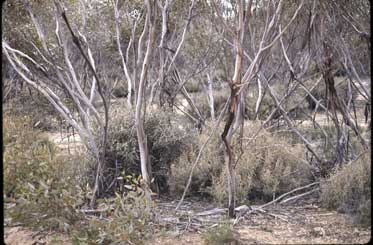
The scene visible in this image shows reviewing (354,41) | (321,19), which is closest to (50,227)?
(321,19)

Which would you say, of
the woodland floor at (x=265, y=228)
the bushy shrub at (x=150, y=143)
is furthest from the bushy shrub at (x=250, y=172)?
the woodland floor at (x=265, y=228)

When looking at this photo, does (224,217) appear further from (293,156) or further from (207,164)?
(293,156)

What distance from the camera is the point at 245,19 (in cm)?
495

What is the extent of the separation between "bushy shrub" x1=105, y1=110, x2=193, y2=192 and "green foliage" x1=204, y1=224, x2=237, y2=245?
189cm

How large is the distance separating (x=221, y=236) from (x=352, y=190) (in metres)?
1.61

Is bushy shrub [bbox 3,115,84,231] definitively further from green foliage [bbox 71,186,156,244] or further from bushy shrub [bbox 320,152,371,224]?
bushy shrub [bbox 320,152,371,224]

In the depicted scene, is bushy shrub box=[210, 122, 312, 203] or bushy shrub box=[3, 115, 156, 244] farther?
bushy shrub box=[210, 122, 312, 203]

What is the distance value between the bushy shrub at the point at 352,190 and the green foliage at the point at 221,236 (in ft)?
3.45

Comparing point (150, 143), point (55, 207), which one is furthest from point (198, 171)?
point (55, 207)

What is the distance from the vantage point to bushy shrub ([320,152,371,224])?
430 centimetres

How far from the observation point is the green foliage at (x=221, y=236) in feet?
13.1

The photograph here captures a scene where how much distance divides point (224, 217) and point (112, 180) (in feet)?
5.09

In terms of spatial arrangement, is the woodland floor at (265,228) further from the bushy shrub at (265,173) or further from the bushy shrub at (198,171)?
the bushy shrub at (198,171)

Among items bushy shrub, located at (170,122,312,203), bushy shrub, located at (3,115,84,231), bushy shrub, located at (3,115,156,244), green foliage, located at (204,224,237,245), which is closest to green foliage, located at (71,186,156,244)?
bushy shrub, located at (3,115,156,244)
